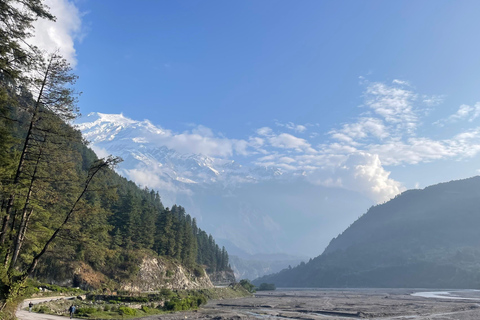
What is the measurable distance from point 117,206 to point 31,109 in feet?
278

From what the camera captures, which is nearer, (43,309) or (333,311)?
(43,309)

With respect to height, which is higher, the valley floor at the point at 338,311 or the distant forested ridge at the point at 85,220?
the distant forested ridge at the point at 85,220

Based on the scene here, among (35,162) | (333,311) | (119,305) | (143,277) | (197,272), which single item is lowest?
(333,311)

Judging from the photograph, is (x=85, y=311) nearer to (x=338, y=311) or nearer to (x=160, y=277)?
(x=160, y=277)

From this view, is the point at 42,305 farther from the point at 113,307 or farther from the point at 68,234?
the point at 68,234

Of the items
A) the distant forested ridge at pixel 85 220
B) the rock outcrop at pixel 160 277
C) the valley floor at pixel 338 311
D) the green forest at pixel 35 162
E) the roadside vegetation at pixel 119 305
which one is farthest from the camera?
the rock outcrop at pixel 160 277

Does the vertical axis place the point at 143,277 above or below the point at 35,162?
below

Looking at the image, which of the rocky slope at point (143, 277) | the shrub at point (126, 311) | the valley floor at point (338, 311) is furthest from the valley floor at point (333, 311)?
the rocky slope at point (143, 277)

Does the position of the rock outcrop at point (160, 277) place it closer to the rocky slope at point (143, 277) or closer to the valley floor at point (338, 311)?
the rocky slope at point (143, 277)

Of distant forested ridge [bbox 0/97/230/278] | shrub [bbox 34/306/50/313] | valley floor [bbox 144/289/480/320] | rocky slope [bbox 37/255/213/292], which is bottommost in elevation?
valley floor [bbox 144/289/480/320]

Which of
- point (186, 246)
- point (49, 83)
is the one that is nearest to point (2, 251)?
point (49, 83)

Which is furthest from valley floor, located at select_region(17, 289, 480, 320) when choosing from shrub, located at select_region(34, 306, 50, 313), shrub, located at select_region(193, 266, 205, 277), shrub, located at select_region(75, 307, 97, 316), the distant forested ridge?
shrub, located at select_region(193, 266, 205, 277)

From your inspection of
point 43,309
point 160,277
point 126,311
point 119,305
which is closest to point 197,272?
point 160,277

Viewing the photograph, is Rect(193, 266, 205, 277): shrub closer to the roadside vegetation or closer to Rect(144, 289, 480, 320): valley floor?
Rect(144, 289, 480, 320): valley floor
